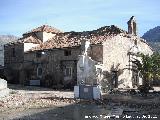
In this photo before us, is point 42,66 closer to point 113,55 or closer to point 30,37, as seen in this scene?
point 30,37

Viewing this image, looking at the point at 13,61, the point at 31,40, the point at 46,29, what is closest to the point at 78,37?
the point at 31,40

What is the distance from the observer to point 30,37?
4341cm

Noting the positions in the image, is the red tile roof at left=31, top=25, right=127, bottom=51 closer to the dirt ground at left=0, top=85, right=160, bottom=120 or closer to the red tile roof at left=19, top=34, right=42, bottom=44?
the red tile roof at left=19, top=34, right=42, bottom=44

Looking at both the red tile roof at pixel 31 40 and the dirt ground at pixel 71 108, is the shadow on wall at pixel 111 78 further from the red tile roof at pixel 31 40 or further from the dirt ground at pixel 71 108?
the red tile roof at pixel 31 40

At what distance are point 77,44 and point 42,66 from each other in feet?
19.0

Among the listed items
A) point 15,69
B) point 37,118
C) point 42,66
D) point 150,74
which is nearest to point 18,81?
point 15,69

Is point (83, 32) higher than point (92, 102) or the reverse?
higher

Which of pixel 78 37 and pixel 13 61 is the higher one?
pixel 78 37

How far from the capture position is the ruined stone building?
34250mm

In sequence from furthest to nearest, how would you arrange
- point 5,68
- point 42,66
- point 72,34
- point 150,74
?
point 5,68 < point 72,34 < point 42,66 < point 150,74

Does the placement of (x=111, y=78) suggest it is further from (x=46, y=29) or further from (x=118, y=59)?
(x=46, y=29)

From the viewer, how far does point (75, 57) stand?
3581 cm

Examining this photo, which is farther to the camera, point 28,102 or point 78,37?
point 78,37

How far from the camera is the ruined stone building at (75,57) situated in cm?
3425
